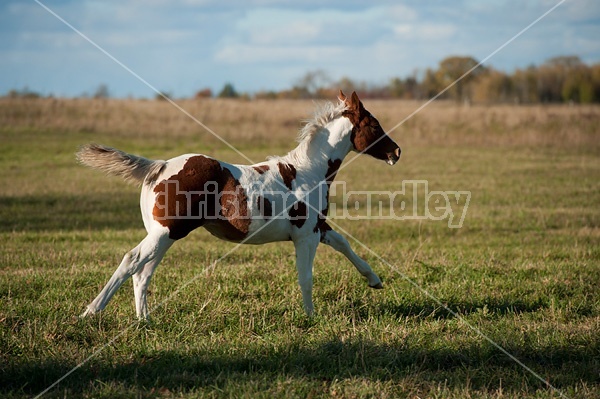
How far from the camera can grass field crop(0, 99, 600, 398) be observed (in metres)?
5.16

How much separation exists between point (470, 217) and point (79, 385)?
1040 centimetres

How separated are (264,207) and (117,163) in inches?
57.7

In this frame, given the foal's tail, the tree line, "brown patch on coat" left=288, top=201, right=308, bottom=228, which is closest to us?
the foal's tail

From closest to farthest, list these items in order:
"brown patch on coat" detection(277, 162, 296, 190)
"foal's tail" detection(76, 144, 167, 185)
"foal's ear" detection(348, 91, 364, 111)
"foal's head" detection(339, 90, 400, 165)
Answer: "foal's tail" detection(76, 144, 167, 185) < "brown patch on coat" detection(277, 162, 296, 190) < "foal's ear" detection(348, 91, 364, 111) < "foal's head" detection(339, 90, 400, 165)

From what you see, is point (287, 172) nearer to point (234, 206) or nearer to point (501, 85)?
point (234, 206)

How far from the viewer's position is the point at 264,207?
259 inches

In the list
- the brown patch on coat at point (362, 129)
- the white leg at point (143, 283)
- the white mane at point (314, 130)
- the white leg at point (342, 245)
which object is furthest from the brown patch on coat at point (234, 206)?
the brown patch on coat at point (362, 129)

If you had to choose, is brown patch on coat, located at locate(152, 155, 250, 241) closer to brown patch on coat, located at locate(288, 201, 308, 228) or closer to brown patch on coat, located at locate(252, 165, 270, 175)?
brown patch on coat, located at locate(252, 165, 270, 175)

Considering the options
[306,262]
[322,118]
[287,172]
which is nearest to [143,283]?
[306,262]

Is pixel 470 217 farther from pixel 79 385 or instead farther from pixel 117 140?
pixel 117 140

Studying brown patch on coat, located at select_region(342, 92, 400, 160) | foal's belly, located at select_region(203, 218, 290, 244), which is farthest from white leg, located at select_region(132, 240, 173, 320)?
brown patch on coat, located at select_region(342, 92, 400, 160)

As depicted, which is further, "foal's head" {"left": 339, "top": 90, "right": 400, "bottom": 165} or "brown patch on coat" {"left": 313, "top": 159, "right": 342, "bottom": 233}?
"foal's head" {"left": 339, "top": 90, "right": 400, "bottom": 165}

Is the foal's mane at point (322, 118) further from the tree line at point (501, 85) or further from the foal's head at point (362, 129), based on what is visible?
the tree line at point (501, 85)

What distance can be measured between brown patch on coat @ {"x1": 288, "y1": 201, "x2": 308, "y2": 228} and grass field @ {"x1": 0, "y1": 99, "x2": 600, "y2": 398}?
91 cm
